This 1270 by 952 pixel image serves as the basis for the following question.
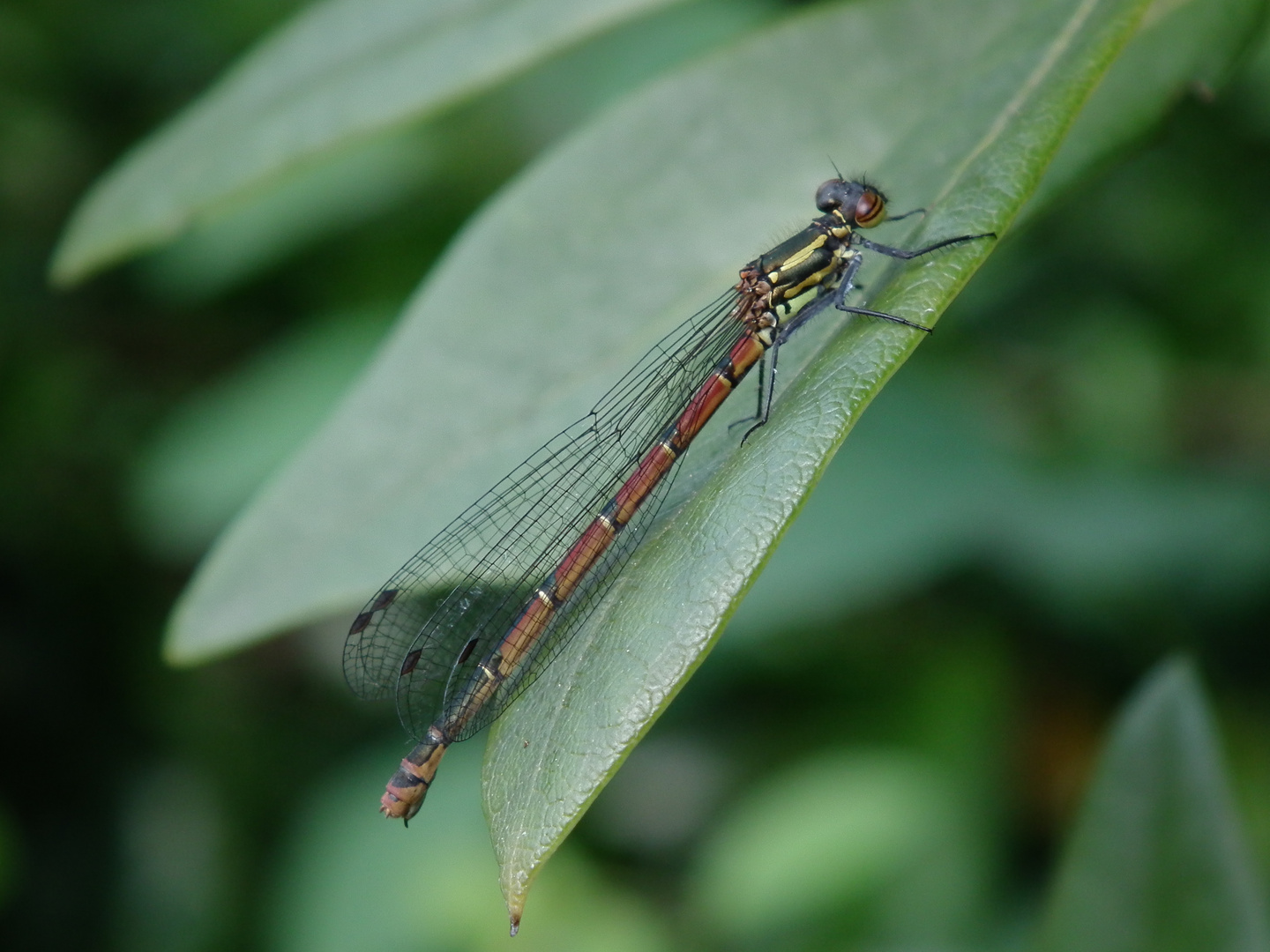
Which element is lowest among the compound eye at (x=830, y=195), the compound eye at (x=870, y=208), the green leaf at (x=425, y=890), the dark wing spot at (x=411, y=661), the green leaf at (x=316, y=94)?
the green leaf at (x=425, y=890)

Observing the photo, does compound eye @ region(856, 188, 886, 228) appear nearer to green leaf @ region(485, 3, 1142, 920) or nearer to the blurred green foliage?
green leaf @ region(485, 3, 1142, 920)

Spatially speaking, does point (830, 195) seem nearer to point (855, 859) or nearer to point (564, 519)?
point (564, 519)

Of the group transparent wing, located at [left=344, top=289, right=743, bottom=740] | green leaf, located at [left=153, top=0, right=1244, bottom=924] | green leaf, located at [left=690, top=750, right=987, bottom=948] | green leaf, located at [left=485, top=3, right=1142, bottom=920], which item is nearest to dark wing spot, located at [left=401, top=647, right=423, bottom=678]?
transparent wing, located at [left=344, top=289, right=743, bottom=740]

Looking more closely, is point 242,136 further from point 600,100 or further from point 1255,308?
point 1255,308

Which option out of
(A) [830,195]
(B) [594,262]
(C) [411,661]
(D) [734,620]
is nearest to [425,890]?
(D) [734,620]

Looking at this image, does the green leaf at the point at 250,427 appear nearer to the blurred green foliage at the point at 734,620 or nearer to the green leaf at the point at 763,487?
the blurred green foliage at the point at 734,620

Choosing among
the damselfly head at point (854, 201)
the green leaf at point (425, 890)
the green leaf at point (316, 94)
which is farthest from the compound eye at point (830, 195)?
the green leaf at point (425, 890)

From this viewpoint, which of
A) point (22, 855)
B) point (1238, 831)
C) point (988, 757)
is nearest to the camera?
point (1238, 831)

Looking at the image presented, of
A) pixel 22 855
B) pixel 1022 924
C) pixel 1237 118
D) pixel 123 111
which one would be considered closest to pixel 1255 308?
pixel 1237 118
